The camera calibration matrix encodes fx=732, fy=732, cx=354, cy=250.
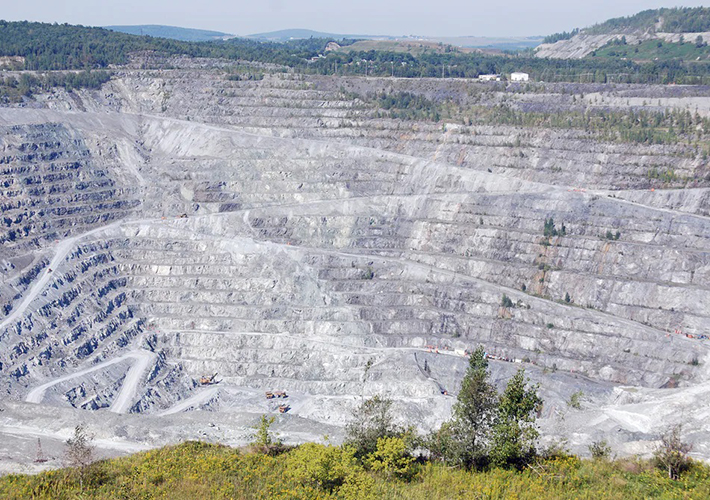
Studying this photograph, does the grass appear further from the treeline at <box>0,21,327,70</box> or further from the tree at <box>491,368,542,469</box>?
the treeline at <box>0,21,327,70</box>

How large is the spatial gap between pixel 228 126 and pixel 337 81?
23314mm

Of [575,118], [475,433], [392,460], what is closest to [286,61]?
[575,118]

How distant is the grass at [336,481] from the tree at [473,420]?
1376 mm

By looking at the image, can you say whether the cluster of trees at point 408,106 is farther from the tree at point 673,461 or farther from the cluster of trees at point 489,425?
the tree at point 673,461

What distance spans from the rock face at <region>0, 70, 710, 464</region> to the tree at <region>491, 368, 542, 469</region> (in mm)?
24568

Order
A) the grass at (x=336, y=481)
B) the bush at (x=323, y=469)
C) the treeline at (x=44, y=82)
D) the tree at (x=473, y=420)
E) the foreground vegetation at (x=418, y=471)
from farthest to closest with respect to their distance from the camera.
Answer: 1. the treeline at (x=44, y=82)
2. the tree at (x=473, y=420)
3. the bush at (x=323, y=469)
4. the foreground vegetation at (x=418, y=471)
5. the grass at (x=336, y=481)

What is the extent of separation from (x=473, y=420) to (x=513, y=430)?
118 inches

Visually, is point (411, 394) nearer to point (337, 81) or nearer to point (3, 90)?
point (337, 81)

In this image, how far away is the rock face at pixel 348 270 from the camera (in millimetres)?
74438

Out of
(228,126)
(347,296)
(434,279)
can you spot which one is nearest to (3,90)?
(228,126)

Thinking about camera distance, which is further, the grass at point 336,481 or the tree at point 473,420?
the tree at point 473,420

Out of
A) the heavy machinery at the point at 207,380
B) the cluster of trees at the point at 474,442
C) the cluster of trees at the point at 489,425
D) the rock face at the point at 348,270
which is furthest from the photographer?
the heavy machinery at the point at 207,380

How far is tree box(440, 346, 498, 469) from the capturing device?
34969 mm

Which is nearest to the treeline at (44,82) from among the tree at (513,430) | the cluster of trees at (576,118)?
the cluster of trees at (576,118)
